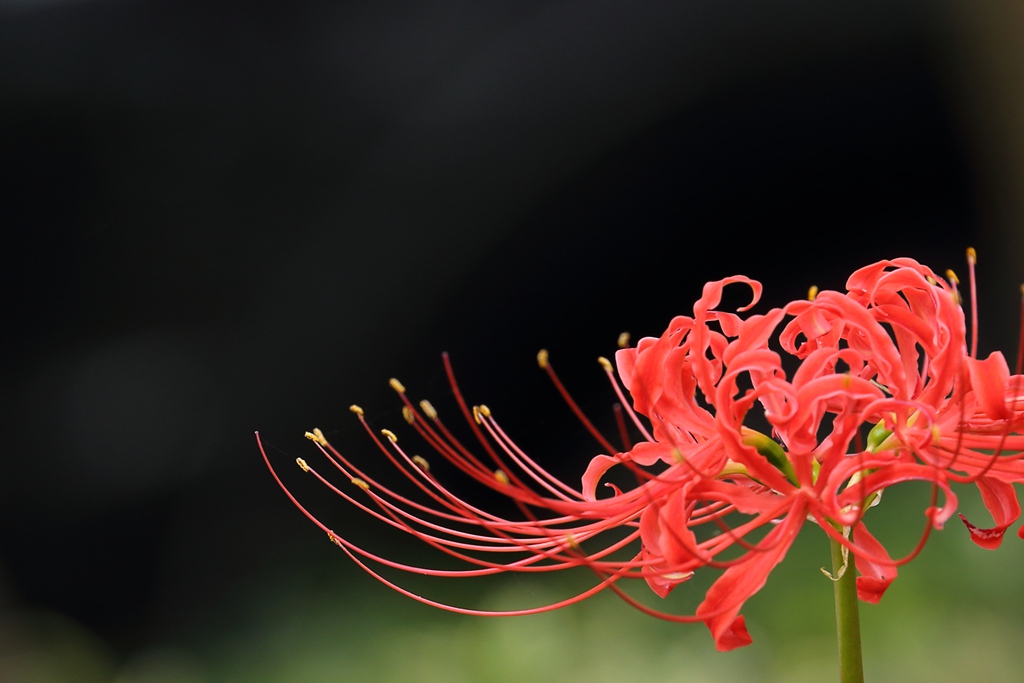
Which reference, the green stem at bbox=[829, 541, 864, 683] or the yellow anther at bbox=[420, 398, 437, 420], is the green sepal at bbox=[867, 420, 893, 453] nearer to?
the green stem at bbox=[829, 541, 864, 683]

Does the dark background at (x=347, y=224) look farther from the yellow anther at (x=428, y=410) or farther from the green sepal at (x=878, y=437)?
the green sepal at (x=878, y=437)

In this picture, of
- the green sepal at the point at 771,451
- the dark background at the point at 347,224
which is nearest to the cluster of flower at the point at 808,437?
the green sepal at the point at 771,451

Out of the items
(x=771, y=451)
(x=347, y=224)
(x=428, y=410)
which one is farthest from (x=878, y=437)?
(x=347, y=224)

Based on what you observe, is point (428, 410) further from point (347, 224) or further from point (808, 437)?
point (347, 224)

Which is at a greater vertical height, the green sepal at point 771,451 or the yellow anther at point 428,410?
the yellow anther at point 428,410

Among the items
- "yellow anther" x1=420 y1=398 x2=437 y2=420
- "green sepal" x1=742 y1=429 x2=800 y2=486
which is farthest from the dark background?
"green sepal" x1=742 y1=429 x2=800 y2=486

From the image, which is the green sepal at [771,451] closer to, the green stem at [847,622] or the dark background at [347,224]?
the green stem at [847,622]

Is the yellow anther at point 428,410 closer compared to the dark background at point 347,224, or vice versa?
the yellow anther at point 428,410
